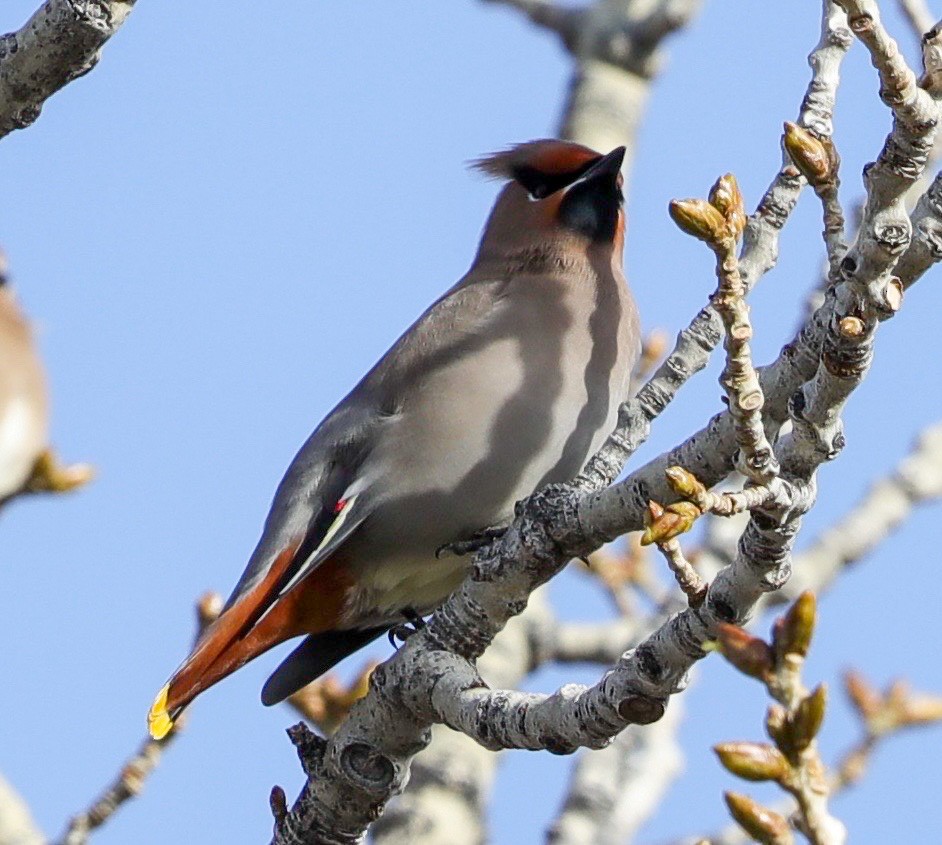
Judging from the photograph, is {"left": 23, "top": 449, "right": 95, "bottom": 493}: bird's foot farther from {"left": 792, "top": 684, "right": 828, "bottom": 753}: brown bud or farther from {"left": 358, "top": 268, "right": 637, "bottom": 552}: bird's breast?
{"left": 792, "top": 684, "right": 828, "bottom": 753}: brown bud

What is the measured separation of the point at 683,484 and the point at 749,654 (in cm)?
51

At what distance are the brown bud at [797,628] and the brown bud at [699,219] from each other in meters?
0.64

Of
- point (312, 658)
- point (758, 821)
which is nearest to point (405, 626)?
point (312, 658)

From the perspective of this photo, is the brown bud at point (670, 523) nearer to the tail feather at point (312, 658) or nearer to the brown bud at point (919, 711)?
the brown bud at point (919, 711)

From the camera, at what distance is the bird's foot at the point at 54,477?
397 cm

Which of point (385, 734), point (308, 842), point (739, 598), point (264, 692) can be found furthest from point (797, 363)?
point (264, 692)

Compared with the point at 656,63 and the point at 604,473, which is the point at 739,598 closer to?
the point at 604,473

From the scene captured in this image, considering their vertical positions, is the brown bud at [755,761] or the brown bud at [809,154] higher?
the brown bud at [809,154]

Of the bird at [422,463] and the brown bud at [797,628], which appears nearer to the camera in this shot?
the brown bud at [797,628]

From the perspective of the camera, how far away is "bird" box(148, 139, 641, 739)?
407 cm

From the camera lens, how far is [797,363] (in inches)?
114

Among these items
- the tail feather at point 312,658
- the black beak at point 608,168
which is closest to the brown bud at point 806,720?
the tail feather at point 312,658

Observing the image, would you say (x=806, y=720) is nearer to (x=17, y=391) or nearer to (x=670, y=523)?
(x=670, y=523)

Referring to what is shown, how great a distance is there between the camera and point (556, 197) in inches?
194
